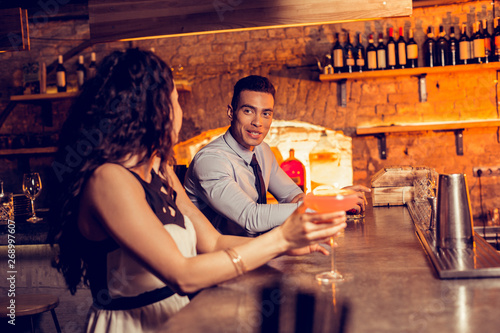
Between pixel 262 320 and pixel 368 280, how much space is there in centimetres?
37

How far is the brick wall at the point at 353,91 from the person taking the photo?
4.34m

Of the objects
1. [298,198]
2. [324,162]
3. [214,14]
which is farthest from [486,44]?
[214,14]

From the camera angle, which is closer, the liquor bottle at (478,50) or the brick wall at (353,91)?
the liquor bottle at (478,50)

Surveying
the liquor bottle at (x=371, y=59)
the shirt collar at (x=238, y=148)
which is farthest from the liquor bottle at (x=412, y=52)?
the shirt collar at (x=238, y=148)

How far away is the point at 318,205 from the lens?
1.21m

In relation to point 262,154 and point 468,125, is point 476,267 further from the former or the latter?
point 468,125

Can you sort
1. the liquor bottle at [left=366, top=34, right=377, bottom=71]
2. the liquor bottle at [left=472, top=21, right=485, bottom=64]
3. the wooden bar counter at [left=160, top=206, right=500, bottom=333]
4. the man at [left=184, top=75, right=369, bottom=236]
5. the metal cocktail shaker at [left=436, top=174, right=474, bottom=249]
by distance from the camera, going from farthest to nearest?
the liquor bottle at [left=366, top=34, right=377, bottom=71] → the liquor bottle at [left=472, top=21, right=485, bottom=64] → the man at [left=184, top=75, right=369, bottom=236] → the metal cocktail shaker at [left=436, top=174, right=474, bottom=249] → the wooden bar counter at [left=160, top=206, right=500, bottom=333]

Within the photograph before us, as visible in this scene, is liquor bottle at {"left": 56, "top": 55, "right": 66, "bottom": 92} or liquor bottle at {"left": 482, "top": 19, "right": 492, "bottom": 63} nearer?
liquor bottle at {"left": 482, "top": 19, "right": 492, "bottom": 63}

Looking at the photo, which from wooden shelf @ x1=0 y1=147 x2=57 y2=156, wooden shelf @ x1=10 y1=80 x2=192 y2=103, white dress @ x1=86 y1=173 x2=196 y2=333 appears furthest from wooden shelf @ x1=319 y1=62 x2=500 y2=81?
white dress @ x1=86 y1=173 x2=196 y2=333

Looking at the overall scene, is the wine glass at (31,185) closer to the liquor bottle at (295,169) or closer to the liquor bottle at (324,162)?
the liquor bottle at (295,169)

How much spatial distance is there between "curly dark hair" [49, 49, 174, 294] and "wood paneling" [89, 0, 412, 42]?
A: 3.96 feet

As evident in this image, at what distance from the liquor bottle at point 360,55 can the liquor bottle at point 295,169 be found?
969 millimetres

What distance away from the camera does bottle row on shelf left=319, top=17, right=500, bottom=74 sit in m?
Answer: 4.11

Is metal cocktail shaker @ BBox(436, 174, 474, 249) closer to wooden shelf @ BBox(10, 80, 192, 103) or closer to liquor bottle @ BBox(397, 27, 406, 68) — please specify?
liquor bottle @ BBox(397, 27, 406, 68)
